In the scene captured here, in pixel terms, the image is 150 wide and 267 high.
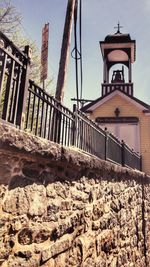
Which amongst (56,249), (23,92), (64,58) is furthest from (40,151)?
(64,58)

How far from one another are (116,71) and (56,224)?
55.0 ft

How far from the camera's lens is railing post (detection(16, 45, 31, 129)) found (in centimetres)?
290

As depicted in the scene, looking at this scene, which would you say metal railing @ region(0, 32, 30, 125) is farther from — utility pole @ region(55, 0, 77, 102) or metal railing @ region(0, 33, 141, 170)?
utility pole @ region(55, 0, 77, 102)

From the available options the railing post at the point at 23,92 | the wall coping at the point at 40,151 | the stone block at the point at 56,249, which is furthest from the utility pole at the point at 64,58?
the stone block at the point at 56,249

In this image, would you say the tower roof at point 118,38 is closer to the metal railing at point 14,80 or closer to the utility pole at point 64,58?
the utility pole at point 64,58

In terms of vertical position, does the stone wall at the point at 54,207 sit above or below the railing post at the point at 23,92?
below

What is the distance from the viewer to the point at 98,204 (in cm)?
461

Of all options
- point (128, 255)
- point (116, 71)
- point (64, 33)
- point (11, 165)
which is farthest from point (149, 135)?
point (11, 165)

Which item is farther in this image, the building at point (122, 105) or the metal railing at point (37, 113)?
the building at point (122, 105)

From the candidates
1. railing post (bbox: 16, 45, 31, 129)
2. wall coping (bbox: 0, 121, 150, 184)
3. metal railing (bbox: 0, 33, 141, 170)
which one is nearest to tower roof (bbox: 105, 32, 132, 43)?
metal railing (bbox: 0, 33, 141, 170)

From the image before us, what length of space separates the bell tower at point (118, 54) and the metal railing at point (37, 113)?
10.6m

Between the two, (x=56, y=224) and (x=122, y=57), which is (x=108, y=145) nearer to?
(x=56, y=224)

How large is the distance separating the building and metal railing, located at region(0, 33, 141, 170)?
27.8ft

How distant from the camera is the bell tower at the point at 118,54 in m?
17.8
